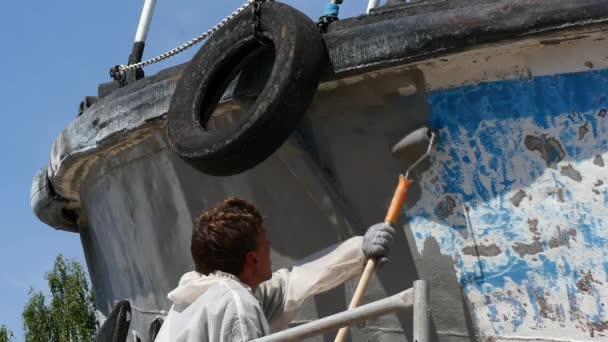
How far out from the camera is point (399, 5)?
4957 millimetres

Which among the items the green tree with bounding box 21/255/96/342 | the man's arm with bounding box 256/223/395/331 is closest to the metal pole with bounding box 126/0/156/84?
the man's arm with bounding box 256/223/395/331

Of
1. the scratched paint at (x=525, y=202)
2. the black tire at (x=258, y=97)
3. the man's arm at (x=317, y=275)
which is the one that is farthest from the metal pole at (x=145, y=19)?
the man's arm at (x=317, y=275)

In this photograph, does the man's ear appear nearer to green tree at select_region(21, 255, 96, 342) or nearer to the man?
the man

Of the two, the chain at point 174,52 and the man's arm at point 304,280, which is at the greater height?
the chain at point 174,52

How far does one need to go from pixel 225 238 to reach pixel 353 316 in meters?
0.53

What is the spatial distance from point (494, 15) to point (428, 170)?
635 millimetres

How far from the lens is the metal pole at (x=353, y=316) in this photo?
3172mm

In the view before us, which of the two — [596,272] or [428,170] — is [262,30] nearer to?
[428,170]

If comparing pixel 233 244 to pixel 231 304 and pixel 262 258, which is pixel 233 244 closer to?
pixel 262 258

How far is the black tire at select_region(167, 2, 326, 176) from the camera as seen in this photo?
4629mm

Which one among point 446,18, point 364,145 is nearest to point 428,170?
point 364,145

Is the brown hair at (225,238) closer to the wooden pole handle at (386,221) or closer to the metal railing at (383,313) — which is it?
the metal railing at (383,313)

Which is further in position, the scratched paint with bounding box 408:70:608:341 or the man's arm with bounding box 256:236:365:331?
the scratched paint with bounding box 408:70:608:341

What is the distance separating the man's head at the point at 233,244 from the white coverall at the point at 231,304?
0.03 metres
